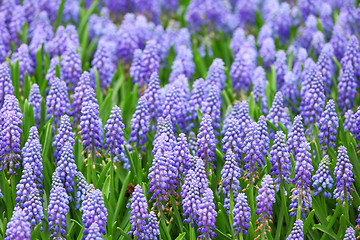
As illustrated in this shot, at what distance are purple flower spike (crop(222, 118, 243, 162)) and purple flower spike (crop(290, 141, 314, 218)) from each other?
30.4 inches

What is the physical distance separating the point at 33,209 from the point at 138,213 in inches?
44.8

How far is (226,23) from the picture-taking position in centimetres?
1135

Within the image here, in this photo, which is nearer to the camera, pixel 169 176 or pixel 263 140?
pixel 169 176

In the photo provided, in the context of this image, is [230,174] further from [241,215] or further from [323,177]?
[323,177]

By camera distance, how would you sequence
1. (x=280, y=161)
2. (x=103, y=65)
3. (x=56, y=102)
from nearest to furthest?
(x=280, y=161) → (x=56, y=102) → (x=103, y=65)

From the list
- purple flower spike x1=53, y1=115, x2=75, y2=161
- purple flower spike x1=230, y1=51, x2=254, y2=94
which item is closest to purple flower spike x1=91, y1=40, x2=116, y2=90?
purple flower spike x1=230, y1=51, x2=254, y2=94

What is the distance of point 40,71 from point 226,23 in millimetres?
4629

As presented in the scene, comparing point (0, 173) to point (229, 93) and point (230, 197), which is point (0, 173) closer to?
point (230, 197)

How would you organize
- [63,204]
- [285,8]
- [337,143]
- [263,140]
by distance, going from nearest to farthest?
[63,204] → [263,140] → [337,143] → [285,8]

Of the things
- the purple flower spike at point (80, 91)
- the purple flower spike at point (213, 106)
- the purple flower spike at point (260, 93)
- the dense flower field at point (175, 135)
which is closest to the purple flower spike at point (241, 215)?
the dense flower field at point (175, 135)

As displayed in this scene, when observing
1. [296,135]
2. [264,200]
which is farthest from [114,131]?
[296,135]

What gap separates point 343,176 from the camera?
227 inches

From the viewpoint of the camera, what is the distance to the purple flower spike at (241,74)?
862 cm

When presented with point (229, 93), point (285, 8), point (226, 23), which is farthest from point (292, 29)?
point (229, 93)
